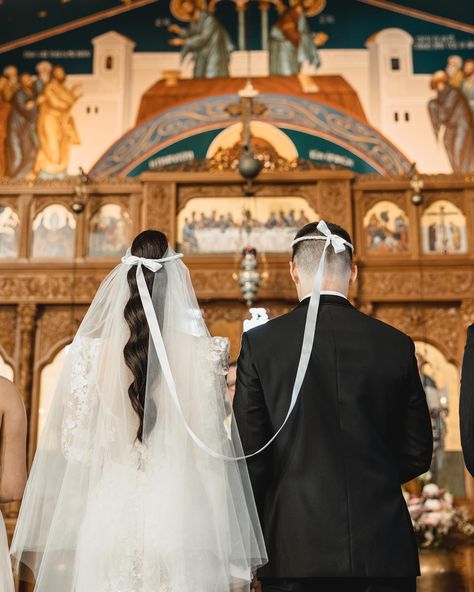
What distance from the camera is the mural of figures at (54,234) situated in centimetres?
885

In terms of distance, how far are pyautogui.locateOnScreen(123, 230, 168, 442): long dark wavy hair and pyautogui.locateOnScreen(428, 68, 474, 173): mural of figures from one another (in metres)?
7.15

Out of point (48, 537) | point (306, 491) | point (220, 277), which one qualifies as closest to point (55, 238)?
point (220, 277)

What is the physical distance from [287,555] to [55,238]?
6642mm

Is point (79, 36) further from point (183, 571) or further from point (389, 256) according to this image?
point (183, 571)

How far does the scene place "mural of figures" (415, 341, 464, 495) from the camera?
833 centimetres

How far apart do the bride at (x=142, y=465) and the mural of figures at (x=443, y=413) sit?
18.0 ft

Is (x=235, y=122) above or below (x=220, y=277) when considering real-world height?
above

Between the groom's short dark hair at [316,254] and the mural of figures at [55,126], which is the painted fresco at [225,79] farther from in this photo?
the groom's short dark hair at [316,254]

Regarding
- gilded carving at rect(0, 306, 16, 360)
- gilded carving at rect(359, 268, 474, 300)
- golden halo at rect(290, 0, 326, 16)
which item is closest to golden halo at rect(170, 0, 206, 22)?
golden halo at rect(290, 0, 326, 16)

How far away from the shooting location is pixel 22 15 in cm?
1059

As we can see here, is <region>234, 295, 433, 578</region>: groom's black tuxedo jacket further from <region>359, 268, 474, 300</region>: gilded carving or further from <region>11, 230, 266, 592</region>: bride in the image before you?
<region>359, 268, 474, 300</region>: gilded carving

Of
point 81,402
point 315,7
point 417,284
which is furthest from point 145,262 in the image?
point 315,7

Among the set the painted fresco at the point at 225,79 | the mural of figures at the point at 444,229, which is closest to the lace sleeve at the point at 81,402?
the mural of figures at the point at 444,229

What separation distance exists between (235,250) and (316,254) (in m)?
5.62
